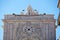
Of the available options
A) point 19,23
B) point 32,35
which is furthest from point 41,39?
point 19,23

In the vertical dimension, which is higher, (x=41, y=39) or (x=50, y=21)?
(x=50, y=21)

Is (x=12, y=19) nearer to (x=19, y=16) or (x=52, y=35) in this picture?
(x=19, y=16)

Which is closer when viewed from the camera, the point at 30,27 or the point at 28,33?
the point at 28,33

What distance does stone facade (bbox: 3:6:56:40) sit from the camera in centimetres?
2797

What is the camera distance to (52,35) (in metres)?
28.0

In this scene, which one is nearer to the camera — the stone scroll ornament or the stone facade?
the stone scroll ornament

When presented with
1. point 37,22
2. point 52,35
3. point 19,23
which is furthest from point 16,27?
point 52,35

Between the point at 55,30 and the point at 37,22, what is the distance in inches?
97.6

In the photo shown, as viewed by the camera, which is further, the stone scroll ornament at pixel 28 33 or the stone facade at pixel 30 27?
the stone facade at pixel 30 27

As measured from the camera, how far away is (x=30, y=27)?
93.2ft

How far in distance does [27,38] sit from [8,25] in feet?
9.70

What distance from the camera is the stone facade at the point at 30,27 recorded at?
27969 millimetres

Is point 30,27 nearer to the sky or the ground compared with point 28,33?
nearer to the sky

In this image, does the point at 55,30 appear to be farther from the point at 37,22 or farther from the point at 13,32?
the point at 13,32
